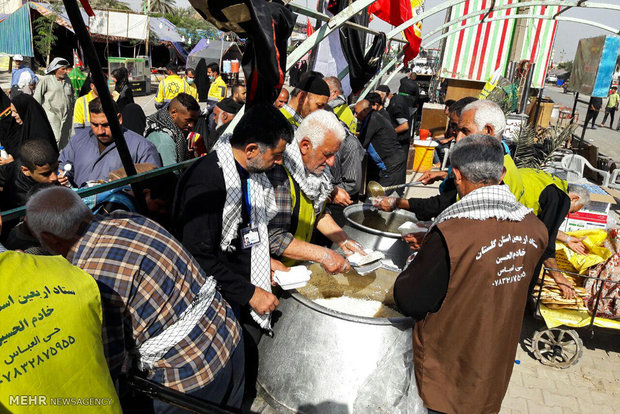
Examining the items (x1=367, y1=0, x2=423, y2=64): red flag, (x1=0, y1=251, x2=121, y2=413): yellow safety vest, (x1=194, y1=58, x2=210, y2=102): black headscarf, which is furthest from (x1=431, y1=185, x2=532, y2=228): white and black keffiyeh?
(x1=194, y1=58, x2=210, y2=102): black headscarf

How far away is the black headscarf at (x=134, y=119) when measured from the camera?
509 centimetres

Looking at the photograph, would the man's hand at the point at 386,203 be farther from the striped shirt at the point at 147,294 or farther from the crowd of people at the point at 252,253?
the striped shirt at the point at 147,294

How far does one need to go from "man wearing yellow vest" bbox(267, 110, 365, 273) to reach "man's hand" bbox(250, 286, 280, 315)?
36 centimetres

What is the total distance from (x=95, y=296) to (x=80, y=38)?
39.0 inches

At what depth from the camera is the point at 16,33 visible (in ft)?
65.3

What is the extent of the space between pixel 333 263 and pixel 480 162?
983mm

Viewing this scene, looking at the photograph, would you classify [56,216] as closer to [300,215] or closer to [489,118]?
[300,215]

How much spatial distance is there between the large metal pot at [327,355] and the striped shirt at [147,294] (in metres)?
0.43

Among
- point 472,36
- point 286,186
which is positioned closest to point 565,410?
point 286,186

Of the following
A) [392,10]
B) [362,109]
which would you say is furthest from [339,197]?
[392,10]

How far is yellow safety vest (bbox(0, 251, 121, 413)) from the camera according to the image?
0.93 meters

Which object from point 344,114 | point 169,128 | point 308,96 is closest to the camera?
point 308,96

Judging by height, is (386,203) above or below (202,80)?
below

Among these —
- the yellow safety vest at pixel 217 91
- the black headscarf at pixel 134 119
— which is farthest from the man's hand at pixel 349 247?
the yellow safety vest at pixel 217 91
